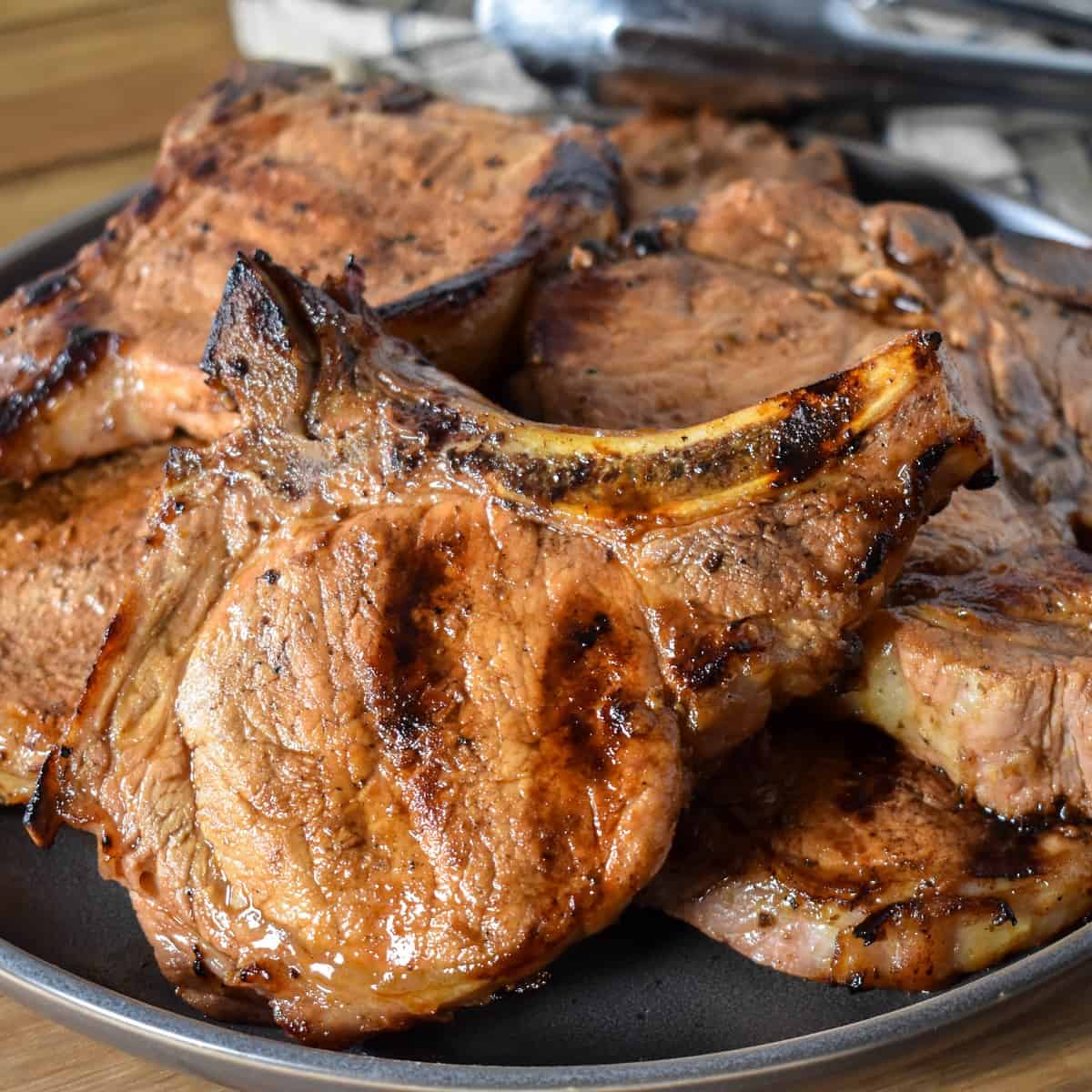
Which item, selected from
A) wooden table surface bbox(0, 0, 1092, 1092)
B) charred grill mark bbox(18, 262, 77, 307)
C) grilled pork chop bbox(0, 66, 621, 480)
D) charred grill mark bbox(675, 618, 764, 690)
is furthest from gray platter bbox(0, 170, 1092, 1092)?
wooden table surface bbox(0, 0, 1092, 1092)

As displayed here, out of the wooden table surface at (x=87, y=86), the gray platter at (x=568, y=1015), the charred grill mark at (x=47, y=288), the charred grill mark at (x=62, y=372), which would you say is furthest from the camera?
the wooden table surface at (x=87, y=86)

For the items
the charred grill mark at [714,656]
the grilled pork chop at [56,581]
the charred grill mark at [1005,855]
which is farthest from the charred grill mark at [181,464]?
the charred grill mark at [1005,855]

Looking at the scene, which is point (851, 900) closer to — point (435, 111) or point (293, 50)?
point (435, 111)

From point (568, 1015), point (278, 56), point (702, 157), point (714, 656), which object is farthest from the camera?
point (278, 56)

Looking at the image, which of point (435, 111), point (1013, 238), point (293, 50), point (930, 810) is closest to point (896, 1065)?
point (930, 810)

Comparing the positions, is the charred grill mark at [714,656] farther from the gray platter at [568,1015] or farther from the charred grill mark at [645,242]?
the charred grill mark at [645,242]

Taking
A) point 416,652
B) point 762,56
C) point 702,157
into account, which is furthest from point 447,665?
point 762,56

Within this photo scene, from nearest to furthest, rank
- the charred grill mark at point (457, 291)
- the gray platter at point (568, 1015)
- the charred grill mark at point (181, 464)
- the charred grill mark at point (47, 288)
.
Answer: the gray platter at point (568, 1015) < the charred grill mark at point (181, 464) < the charred grill mark at point (457, 291) < the charred grill mark at point (47, 288)

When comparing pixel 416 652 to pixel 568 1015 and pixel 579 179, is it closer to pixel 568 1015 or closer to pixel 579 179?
pixel 568 1015
